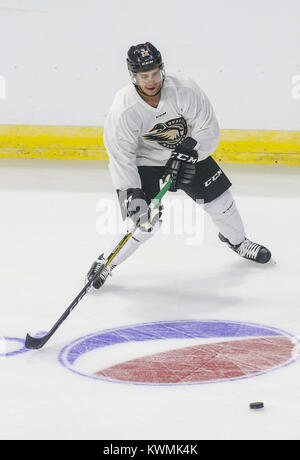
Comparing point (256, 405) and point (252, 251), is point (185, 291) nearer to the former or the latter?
point (252, 251)

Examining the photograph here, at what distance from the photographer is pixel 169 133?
3.26 metres

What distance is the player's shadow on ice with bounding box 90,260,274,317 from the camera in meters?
3.01

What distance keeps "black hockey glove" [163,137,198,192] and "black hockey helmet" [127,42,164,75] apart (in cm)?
34

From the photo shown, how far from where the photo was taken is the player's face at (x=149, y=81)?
3.03 m

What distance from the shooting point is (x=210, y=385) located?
2.30 m

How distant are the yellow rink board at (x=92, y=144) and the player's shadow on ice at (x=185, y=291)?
2.50 m

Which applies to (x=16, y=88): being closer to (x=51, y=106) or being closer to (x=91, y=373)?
(x=51, y=106)

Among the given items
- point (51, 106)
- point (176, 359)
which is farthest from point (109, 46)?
point (176, 359)

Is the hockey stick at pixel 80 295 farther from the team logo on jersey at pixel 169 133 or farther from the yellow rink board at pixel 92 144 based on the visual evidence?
the yellow rink board at pixel 92 144

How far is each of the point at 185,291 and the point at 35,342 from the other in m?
0.81

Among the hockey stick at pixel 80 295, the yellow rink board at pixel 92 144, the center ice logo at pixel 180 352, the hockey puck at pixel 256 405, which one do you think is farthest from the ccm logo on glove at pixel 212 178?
the yellow rink board at pixel 92 144

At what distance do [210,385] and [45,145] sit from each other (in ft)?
13.7

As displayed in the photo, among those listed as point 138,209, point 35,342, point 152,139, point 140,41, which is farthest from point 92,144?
point 35,342

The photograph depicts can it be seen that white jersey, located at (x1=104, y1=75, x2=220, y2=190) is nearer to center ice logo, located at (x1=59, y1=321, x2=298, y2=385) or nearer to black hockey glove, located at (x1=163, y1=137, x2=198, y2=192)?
black hockey glove, located at (x1=163, y1=137, x2=198, y2=192)
